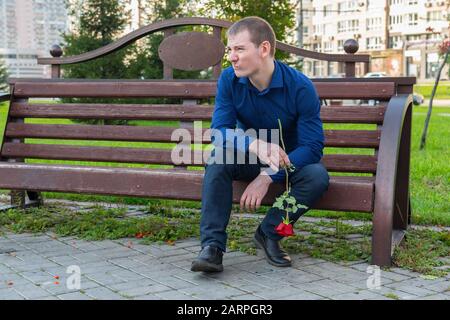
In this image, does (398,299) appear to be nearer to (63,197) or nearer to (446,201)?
(446,201)

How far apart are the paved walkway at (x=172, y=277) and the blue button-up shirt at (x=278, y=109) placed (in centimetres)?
54

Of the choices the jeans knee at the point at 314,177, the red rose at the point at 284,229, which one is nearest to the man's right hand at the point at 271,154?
the jeans knee at the point at 314,177

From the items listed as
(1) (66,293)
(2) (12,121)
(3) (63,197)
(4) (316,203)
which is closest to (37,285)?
(1) (66,293)

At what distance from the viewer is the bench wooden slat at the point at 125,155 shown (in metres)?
4.30

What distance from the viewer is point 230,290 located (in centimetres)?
328

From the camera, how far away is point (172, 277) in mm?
3521

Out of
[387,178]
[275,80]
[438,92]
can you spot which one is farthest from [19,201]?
[438,92]

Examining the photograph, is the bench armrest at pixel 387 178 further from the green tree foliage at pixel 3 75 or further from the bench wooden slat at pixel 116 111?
the green tree foliage at pixel 3 75

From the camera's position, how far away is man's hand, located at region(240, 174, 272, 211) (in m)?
3.62

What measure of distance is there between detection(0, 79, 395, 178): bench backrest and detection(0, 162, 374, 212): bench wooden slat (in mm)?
450

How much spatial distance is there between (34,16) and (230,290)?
54.4 metres

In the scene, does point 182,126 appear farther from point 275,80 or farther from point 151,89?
point 275,80
